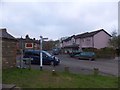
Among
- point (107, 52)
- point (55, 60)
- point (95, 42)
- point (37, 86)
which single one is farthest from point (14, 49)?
point (95, 42)

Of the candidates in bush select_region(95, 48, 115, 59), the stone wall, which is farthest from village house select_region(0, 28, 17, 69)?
bush select_region(95, 48, 115, 59)

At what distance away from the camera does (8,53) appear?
16.8 metres

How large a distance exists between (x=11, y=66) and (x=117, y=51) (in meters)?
41.6

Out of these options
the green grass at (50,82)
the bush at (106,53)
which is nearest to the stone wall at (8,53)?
the green grass at (50,82)

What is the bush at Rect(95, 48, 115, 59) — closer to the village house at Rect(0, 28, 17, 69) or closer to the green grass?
the village house at Rect(0, 28, 17, 69)

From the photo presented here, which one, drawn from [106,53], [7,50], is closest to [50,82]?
[7,50]

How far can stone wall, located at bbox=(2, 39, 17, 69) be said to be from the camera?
16.0 metres

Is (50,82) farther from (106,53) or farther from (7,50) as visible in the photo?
(106,53)

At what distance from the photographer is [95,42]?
65562mm

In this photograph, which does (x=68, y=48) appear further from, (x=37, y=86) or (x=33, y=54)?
(x=37, y=86)

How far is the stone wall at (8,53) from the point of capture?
16.0 metres

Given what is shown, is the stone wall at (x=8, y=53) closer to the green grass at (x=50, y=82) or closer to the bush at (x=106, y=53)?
the green grass at (x=50, y=82)

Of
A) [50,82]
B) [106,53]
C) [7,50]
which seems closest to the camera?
[50,82]

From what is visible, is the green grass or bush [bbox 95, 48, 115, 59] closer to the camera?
the green grass
